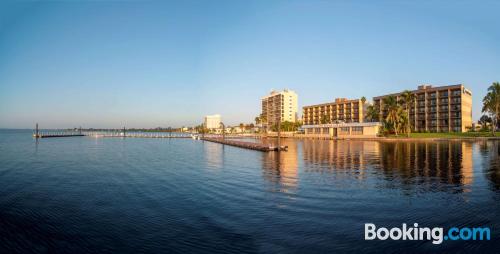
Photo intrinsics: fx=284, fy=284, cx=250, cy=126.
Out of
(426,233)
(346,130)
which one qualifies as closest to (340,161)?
(426,233)

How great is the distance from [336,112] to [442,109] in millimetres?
56553

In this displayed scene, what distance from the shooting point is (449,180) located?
21828 millimetres

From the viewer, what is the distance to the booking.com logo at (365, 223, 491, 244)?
1061cm

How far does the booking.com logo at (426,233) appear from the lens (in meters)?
10.6

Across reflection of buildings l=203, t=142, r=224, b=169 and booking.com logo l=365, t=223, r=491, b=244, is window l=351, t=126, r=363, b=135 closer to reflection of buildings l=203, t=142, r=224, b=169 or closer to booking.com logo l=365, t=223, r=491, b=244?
reflection of buildings l=203, t=142, r=224, b=169

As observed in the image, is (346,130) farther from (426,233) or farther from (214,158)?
(426,233)

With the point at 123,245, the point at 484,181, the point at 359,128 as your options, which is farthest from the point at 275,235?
the point at 359,128

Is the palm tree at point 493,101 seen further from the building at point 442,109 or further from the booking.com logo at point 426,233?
the booking.com logo at point 426,233

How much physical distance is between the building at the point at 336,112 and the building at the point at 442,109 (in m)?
31.3

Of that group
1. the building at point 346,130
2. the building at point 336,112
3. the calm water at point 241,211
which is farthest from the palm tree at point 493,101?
the calm water at point 241,211

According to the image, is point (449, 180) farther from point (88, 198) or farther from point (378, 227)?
point (88, 198)

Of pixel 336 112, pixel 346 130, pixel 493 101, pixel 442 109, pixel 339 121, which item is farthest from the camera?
pixel 336 112

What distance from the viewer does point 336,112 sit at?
538 ft

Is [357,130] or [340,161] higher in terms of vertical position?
[357,130]
